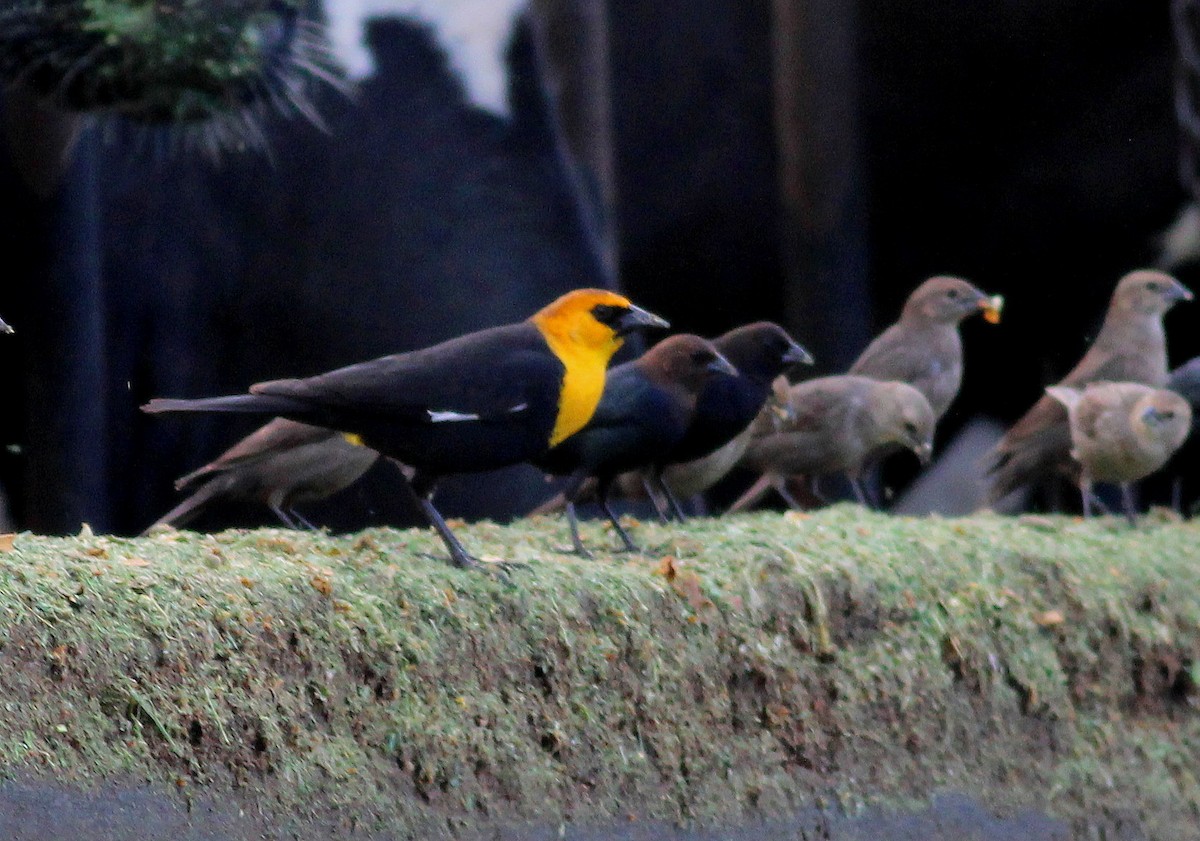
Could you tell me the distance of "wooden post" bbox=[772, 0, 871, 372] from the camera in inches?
334

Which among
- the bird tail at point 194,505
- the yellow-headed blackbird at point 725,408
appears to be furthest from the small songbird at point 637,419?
the bird tail at point 194,505

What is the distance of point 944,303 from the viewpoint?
7547 mm

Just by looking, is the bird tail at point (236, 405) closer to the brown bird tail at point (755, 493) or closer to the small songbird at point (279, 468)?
the small songbird at point (279, 468)

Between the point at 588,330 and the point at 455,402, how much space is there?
47cm

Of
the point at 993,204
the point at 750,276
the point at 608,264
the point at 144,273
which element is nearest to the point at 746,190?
the point at 750,276

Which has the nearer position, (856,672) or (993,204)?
(856,672)

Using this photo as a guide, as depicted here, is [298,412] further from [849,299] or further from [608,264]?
[849,299]

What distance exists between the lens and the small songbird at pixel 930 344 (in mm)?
7418

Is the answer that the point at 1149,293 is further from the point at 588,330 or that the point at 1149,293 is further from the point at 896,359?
the point at 588,330

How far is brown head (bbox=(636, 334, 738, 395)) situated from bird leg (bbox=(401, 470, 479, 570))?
1122mm

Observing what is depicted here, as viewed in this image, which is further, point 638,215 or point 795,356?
point 638,215

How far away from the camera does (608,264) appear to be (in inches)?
286

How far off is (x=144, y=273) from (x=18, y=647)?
3.29 meters

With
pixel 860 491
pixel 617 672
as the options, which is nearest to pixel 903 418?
pixel 860 491
